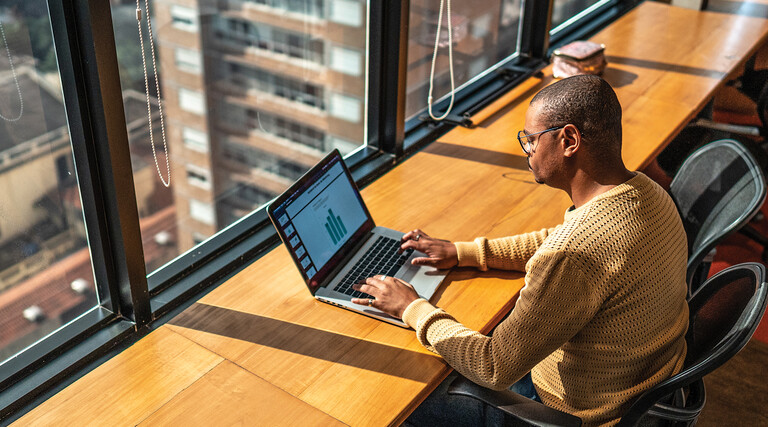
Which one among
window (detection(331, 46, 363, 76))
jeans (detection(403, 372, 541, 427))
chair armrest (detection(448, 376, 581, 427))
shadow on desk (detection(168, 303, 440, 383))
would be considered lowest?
jeans (detection(403, 372, 541, 427))

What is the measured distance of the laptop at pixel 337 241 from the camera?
6.05 ft

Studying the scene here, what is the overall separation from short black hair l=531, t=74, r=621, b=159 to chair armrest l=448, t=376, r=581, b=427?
0.56m

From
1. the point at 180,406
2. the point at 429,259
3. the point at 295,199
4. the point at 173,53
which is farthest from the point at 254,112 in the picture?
the point at 180,406

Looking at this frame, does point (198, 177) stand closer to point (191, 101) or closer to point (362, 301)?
point (191, 101)

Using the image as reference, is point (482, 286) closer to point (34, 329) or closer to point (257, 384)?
point (257, 384)

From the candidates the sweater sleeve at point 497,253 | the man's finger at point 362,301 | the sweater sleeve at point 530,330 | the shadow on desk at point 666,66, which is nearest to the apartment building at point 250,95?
the man's finger at point 362,301

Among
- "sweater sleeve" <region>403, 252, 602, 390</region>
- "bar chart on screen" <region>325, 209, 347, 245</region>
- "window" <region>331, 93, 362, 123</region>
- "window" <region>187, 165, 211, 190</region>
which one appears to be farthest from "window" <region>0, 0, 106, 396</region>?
"window" <region>331, 93, 362, 123</region>

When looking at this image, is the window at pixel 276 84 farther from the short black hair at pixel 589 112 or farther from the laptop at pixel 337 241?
the short black hair at pixel 589 112

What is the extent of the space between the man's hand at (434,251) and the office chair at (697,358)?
14.3 inches

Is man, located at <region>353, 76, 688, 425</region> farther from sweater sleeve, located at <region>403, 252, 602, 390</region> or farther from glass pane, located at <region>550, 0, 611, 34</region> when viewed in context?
glass pane, located at <region>550, 0, 611, 34</region>

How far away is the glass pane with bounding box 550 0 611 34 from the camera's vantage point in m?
3.80

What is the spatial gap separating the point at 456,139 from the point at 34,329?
159cm

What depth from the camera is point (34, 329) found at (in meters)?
1.78

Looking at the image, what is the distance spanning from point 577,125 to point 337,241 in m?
0.72
